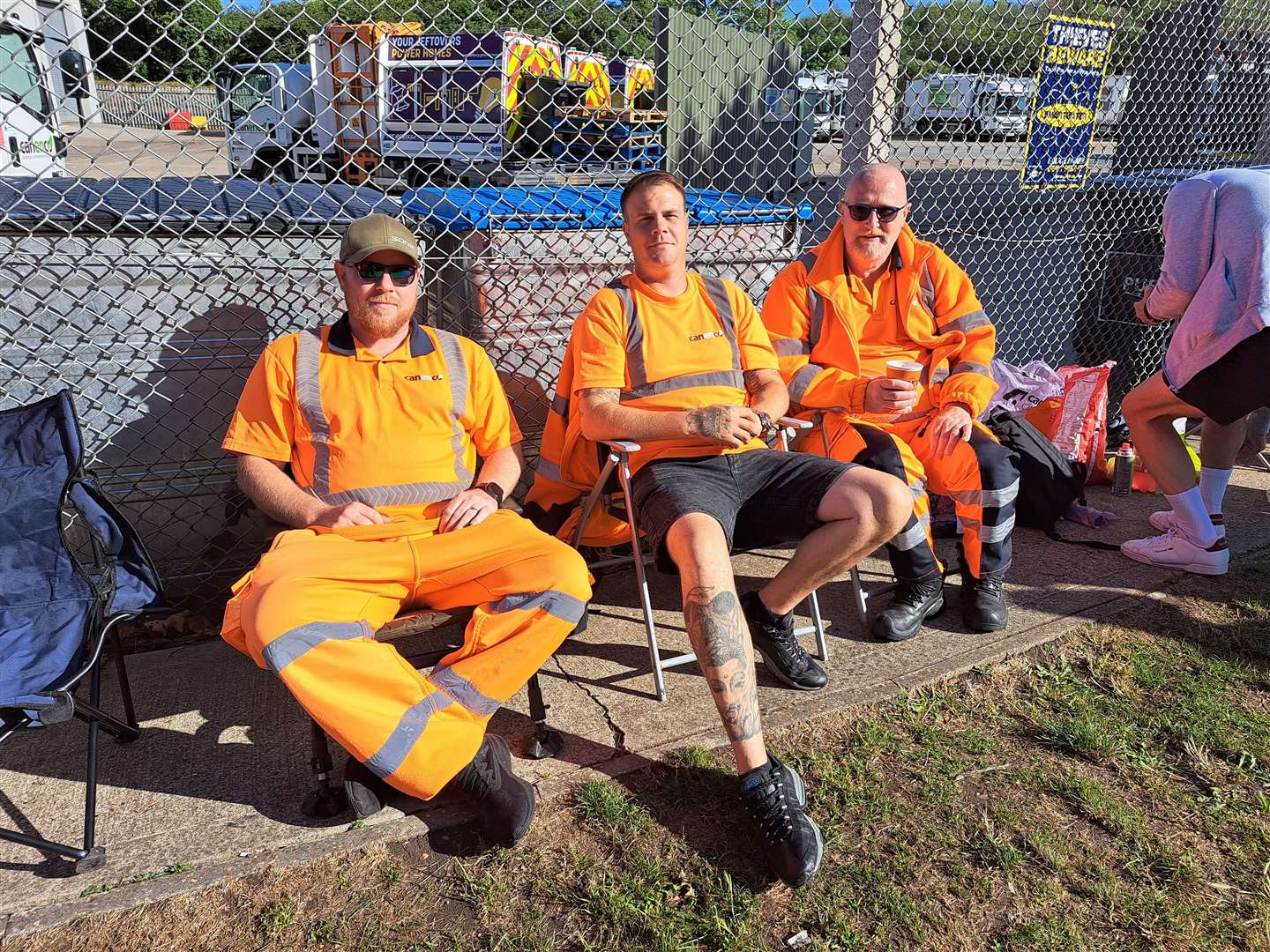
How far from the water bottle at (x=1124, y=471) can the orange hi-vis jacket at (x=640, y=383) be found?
2622 mm

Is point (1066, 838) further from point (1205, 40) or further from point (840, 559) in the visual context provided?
point (1205, 40)

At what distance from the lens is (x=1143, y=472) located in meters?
5.11

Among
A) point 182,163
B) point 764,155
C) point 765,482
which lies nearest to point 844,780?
point 765,482

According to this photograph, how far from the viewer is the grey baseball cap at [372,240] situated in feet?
9.15

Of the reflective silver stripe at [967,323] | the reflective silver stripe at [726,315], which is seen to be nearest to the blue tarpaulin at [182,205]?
the reflective silver stripe at [726,315]

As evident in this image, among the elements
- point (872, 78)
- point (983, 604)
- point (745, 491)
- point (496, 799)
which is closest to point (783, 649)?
point (745, 491)

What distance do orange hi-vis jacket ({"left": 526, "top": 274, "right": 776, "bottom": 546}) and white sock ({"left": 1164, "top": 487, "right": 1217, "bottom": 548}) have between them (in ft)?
6.86

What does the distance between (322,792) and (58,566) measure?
1084 mm

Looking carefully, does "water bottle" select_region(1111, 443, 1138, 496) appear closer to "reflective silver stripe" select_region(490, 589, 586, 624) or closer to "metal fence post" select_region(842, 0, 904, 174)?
"metal fence post" select_region(842, 0, 904, 174)

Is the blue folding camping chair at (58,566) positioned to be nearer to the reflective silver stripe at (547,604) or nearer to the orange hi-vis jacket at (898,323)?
the reflective silver stripe at (547,604)

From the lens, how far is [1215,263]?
3.77 metres

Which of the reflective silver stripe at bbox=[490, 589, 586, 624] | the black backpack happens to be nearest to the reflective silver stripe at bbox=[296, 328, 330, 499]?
the reflective silver stripe at bbox=[490, 589, 586, 624]

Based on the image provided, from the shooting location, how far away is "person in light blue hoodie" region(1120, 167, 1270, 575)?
145 inches

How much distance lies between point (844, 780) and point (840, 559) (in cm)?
70
